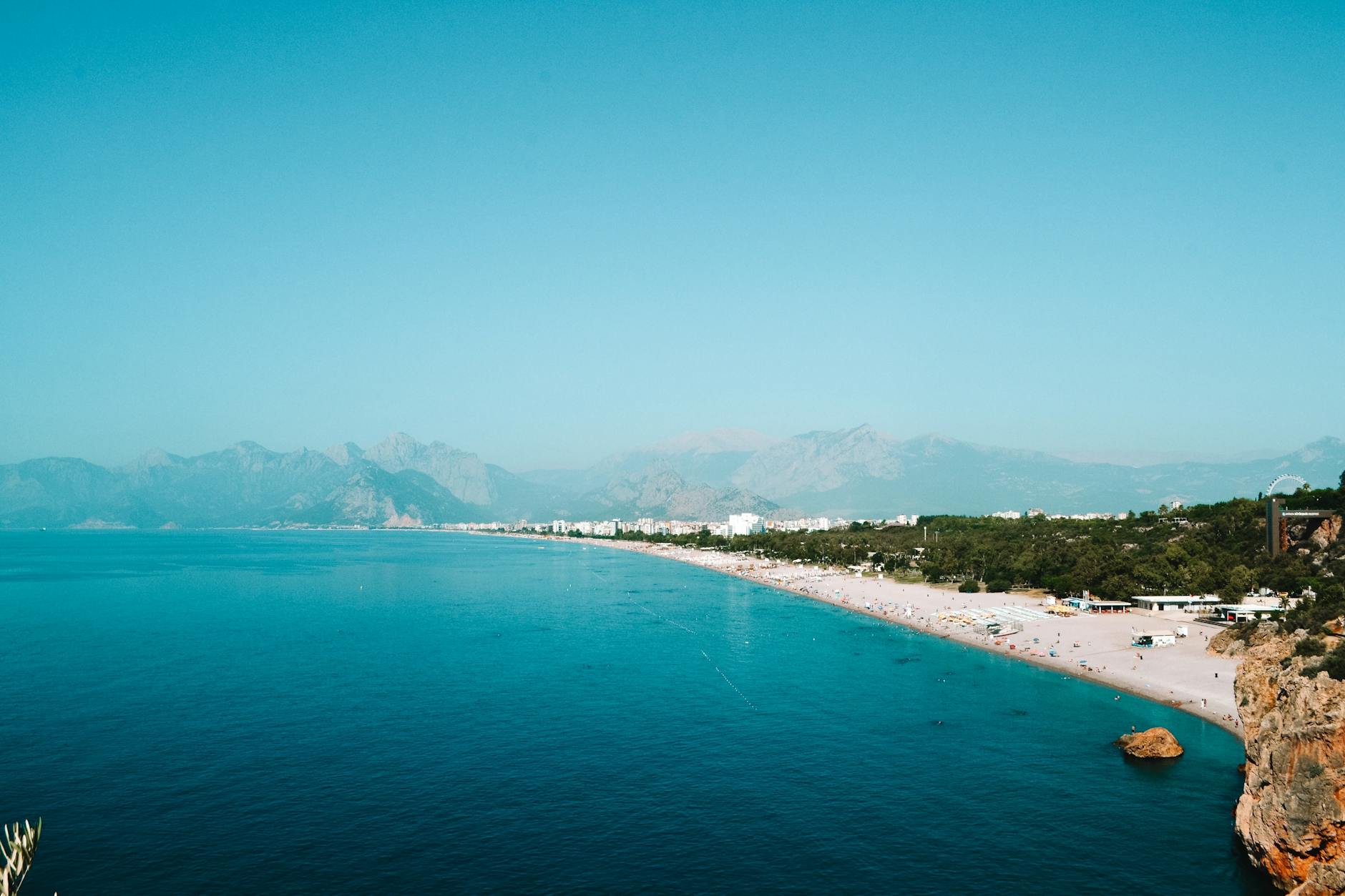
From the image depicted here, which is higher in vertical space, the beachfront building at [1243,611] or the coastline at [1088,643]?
the beachfront building at [1243,611]

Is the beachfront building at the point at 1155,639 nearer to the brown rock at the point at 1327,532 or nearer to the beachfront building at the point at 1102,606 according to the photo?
the beachfront building at the point at 1102,606

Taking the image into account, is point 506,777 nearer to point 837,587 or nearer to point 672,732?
point 672,732

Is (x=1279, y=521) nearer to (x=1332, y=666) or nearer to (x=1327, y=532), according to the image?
(x=1327, y=532)

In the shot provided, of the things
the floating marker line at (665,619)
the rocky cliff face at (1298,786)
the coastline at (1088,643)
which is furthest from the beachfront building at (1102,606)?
the rocky cliff face at (1298,786)

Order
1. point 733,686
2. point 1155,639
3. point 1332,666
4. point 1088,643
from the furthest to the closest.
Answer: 1. point 1088,643
2. point 1155,639
3. point 733,686
4. point 1332,666

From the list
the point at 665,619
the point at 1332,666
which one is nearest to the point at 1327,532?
the point at 665,619

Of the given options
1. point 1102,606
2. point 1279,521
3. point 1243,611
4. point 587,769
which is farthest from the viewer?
point 1279,521
